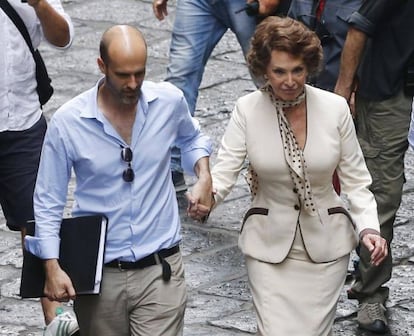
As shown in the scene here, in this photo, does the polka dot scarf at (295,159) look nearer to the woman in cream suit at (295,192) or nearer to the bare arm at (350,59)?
the woman in cream suit at (295,192)

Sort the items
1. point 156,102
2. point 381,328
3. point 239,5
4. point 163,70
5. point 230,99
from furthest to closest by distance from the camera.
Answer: point 163,70 < point 230,99 < point 239,5 < point 381,328 < point 156,102

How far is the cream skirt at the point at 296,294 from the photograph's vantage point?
5730mm

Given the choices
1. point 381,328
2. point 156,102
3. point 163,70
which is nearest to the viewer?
point 156,102

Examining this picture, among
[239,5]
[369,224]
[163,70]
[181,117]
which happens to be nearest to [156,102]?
[181,117]

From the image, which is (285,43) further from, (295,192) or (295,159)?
(295,192)

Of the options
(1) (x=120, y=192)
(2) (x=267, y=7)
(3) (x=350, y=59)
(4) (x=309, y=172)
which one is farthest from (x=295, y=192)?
(2) (x=267, y=7)

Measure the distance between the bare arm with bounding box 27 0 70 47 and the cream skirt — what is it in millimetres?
1322

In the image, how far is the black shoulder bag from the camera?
632 centimetres

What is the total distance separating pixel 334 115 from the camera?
578 centimetres

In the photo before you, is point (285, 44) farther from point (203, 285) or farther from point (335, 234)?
point (203, 285)

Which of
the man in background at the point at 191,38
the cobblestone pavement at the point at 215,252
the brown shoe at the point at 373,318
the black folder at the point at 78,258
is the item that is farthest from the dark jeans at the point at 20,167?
the man in background at the point at 191,38

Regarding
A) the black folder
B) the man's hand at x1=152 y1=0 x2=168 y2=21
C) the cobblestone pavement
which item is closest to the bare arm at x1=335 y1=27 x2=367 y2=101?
the cobblestone pavement

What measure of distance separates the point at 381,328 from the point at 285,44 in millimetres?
1911

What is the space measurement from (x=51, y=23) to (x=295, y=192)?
131 centimetres
